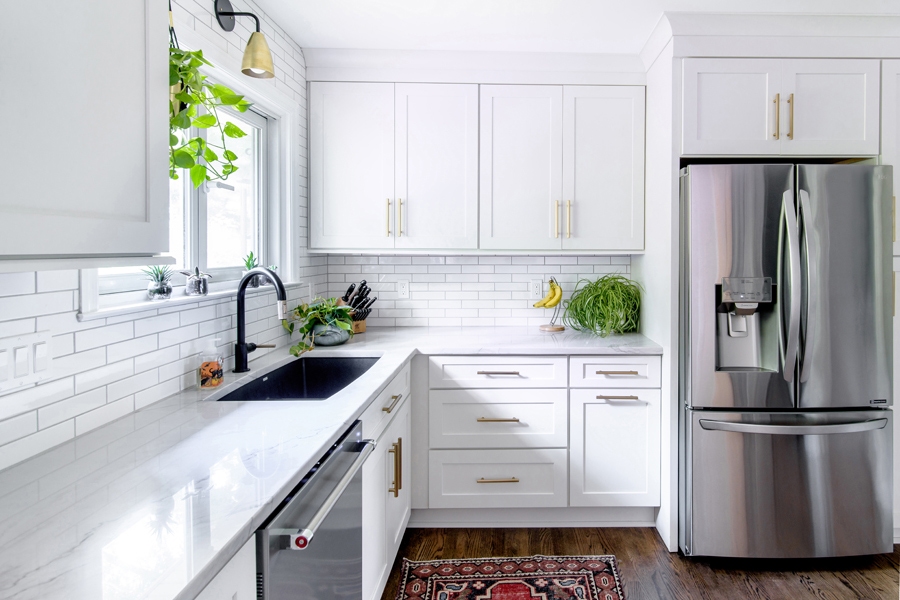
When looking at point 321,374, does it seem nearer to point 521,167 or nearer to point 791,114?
point 521,167

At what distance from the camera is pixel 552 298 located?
2.99 meters

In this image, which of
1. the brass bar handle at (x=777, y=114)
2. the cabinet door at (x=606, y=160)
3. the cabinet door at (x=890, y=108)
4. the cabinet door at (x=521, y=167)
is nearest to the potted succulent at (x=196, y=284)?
the cabinet door at (x=521, y=167)

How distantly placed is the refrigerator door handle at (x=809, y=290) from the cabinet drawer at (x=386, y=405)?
1.65 meters

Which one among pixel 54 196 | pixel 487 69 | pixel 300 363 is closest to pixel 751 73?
pixel 487 69

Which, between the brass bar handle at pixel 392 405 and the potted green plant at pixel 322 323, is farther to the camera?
the potted green plant at pixel 322 323

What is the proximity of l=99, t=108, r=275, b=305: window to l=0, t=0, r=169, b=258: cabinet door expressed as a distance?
683 mm

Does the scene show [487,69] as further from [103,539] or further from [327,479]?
[103,539]

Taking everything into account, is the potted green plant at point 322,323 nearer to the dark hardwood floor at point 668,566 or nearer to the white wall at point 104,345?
the white wall at point 104,345

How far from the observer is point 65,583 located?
67 centimetres

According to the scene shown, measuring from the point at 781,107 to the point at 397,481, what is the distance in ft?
7.46

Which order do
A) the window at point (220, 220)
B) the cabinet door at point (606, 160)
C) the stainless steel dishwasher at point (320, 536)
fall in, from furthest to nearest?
the cabinet door at point (606, 160), the window at point (220, 220), the stainless steel dishwasher at point (320, 536)

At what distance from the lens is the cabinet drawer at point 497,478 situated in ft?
8.30

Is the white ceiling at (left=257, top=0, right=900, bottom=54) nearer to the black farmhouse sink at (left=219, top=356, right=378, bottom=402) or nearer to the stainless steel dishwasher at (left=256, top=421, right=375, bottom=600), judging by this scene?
the black farmhouse sink at (left=219, top=356, right=378, bottom=402)

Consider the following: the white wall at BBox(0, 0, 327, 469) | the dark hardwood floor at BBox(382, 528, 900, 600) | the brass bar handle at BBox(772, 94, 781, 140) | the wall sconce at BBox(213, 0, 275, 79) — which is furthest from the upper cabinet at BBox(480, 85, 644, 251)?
the dark hardwood floor at BBox(382, 528, 900, 600)
